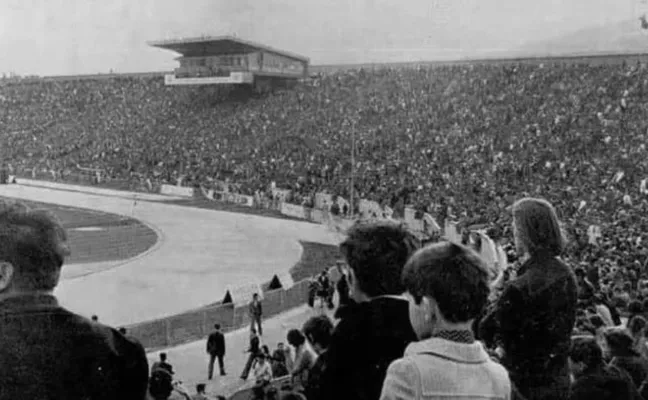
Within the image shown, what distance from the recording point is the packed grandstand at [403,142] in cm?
2322

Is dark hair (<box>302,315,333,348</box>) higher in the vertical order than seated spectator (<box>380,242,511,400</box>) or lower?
lower

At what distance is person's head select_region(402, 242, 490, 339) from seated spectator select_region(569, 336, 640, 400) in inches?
57.9

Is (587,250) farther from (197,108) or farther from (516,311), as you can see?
(197,108)

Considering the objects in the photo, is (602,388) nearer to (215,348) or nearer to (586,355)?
(586,355)

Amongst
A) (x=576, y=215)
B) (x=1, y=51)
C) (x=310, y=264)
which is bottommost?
(x=310, y=264)

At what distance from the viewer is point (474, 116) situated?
3703cm

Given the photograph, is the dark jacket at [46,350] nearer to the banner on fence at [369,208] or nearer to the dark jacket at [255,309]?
the dark jacket at [255,309]

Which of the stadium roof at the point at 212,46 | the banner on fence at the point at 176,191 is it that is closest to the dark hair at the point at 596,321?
the banner on fence at the point at 176,191

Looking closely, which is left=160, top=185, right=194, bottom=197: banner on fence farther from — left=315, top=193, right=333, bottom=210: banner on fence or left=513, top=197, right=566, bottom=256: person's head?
left=513, top=197, right=566, bottom=256: person's head

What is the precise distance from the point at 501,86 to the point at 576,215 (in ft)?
64.3

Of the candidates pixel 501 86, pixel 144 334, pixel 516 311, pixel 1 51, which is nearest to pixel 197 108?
pixel 501 86

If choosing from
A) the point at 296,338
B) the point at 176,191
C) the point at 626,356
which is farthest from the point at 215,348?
the point at 176,191

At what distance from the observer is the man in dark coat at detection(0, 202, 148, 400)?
7.46 feet

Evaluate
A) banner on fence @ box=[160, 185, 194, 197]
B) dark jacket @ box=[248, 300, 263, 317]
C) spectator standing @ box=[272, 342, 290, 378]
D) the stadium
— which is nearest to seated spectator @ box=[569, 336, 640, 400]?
the stadium
